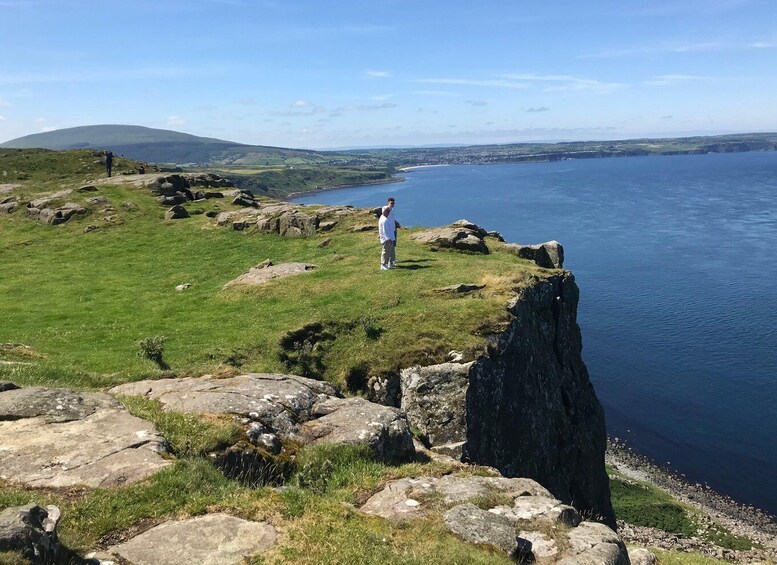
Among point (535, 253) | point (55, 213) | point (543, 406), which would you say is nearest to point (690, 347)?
point (535, 253)

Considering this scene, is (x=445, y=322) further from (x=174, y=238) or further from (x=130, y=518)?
(x=174, y=238)

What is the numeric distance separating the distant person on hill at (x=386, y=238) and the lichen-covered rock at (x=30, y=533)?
25923 mm

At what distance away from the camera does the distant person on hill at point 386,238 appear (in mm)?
32781

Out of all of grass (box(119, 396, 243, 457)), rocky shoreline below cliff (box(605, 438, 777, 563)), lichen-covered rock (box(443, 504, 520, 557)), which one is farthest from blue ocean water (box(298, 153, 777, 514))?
grass (box(119, 396, 243, 457))

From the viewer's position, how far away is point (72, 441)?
39.7 ft

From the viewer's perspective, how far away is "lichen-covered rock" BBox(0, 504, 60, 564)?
7375 mm

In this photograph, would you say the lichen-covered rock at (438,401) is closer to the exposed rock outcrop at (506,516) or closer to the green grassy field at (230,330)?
the green grassy field at (230,330)

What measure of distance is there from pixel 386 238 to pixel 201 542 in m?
25.3

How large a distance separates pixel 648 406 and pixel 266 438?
82155 mm

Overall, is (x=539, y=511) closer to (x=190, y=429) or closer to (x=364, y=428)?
(x=364, y=428)

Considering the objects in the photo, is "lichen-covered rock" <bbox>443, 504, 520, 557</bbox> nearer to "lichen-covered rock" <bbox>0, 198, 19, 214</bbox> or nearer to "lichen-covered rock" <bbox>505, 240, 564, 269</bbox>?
"lichen-covered rock" <bbox>505, 240, 564, 269</bbox>

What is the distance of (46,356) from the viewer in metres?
21.5

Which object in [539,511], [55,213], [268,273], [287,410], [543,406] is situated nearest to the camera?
[539,511]

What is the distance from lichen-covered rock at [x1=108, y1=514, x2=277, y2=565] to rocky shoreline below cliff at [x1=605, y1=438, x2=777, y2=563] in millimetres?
52951
